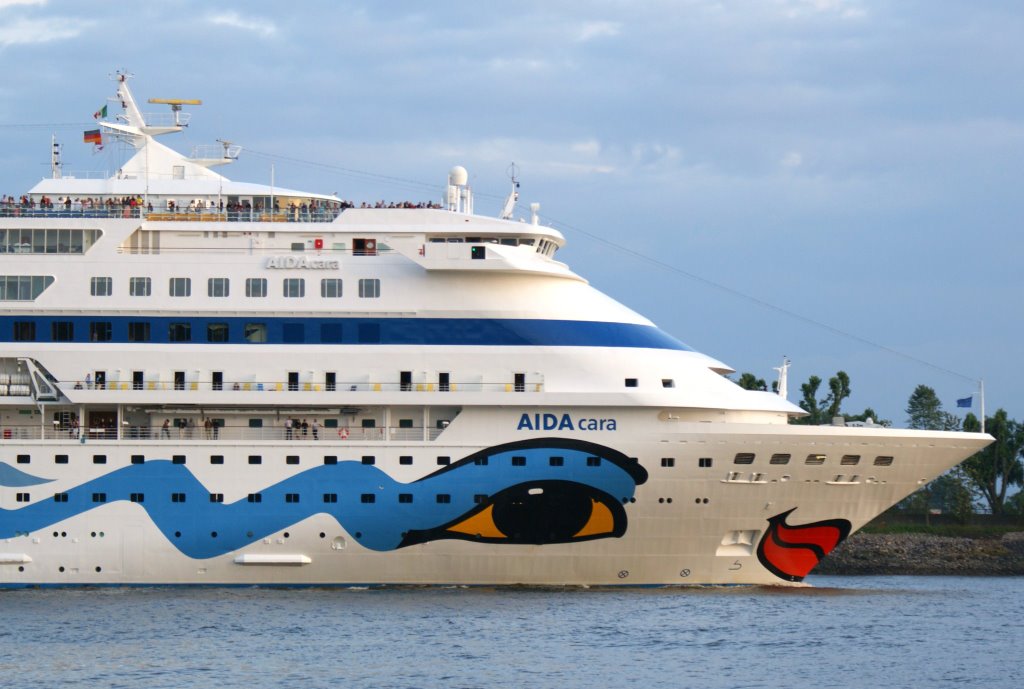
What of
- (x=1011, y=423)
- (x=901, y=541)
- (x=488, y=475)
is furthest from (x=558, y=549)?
(x=1011, y=423)

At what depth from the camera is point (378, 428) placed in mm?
32156

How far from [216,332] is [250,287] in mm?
1165

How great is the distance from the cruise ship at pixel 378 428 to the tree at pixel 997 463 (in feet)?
97.8

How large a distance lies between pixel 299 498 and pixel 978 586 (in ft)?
66.1

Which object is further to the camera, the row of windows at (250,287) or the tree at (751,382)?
the tree at (751,382)

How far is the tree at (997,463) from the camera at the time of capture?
61219 mm

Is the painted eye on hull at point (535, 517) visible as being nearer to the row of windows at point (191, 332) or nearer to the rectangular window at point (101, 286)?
the row of windows at point (191, 332)

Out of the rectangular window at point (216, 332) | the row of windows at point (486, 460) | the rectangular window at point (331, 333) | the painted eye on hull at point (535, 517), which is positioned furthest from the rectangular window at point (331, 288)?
the painted eye on hull at point (535, 517)

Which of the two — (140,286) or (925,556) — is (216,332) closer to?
(140,286)

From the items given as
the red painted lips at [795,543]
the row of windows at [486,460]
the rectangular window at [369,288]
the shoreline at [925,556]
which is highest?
the rectangular window at [369,288]

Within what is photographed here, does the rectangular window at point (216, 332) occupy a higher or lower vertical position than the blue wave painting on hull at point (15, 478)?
higher

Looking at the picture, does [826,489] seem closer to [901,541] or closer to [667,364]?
[667,364]

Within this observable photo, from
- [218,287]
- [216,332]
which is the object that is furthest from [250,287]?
[216,332]

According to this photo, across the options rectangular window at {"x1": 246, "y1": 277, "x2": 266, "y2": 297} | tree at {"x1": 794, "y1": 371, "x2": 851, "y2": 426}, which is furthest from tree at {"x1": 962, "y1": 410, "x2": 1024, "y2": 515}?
rectangular window at {"x1": 246, "y1": 277, "x2": 266, "y2": 297}
